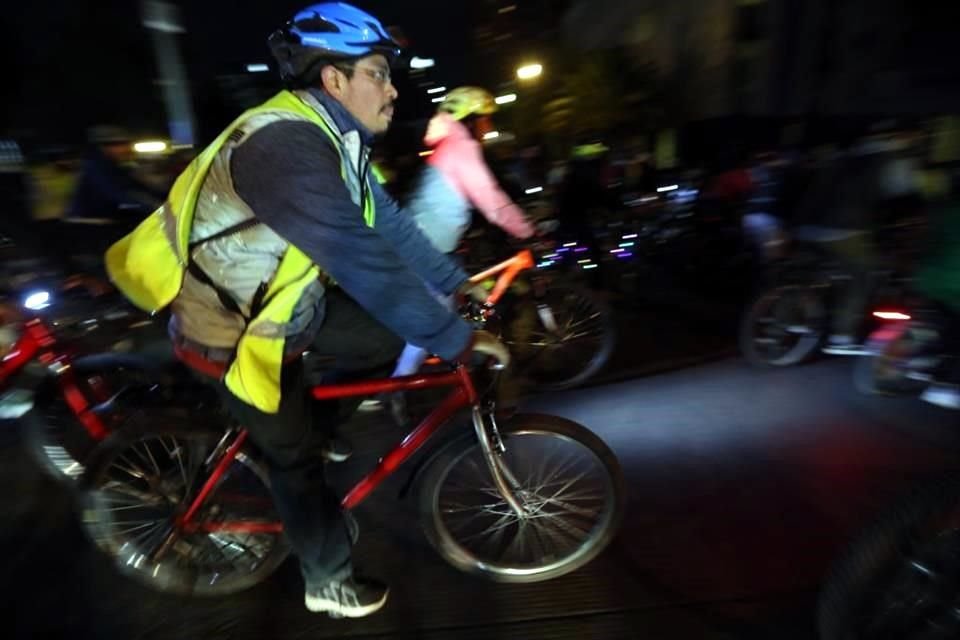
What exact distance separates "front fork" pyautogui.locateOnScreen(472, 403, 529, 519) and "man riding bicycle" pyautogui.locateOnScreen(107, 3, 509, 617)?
265 millimetres

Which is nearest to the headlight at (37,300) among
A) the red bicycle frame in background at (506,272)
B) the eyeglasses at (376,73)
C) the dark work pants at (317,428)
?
the dark work pants at (317,428)

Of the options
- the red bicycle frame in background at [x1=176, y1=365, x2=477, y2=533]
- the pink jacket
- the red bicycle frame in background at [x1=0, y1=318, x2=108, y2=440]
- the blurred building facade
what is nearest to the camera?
the red bicycle frame in background at [x1=176, y1=365, x2=477, y2=533]

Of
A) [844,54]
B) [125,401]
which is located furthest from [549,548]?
[844,54]

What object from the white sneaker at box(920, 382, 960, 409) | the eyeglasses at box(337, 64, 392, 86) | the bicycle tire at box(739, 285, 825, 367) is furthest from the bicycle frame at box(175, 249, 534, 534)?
the white sneaker at box(920, 382, 960, 409)

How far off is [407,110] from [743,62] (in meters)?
12.3

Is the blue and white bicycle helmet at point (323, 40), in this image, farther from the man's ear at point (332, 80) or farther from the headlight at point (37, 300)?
the headlight at point (37, 300)

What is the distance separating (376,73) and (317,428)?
4.13 ft

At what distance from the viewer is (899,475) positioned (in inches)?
141

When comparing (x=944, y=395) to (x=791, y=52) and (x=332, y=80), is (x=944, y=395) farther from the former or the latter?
(x=791, y=52)

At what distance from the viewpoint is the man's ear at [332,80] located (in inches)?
86.0

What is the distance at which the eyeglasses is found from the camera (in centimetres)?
220

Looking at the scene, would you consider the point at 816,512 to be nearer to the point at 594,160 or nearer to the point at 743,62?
the point at 594,160

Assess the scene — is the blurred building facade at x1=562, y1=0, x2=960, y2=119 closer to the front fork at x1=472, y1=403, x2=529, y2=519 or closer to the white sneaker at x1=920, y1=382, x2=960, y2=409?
the white sneaker at x1=920, y1=382, x2=960, y2=409

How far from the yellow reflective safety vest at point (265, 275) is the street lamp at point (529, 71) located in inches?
837
